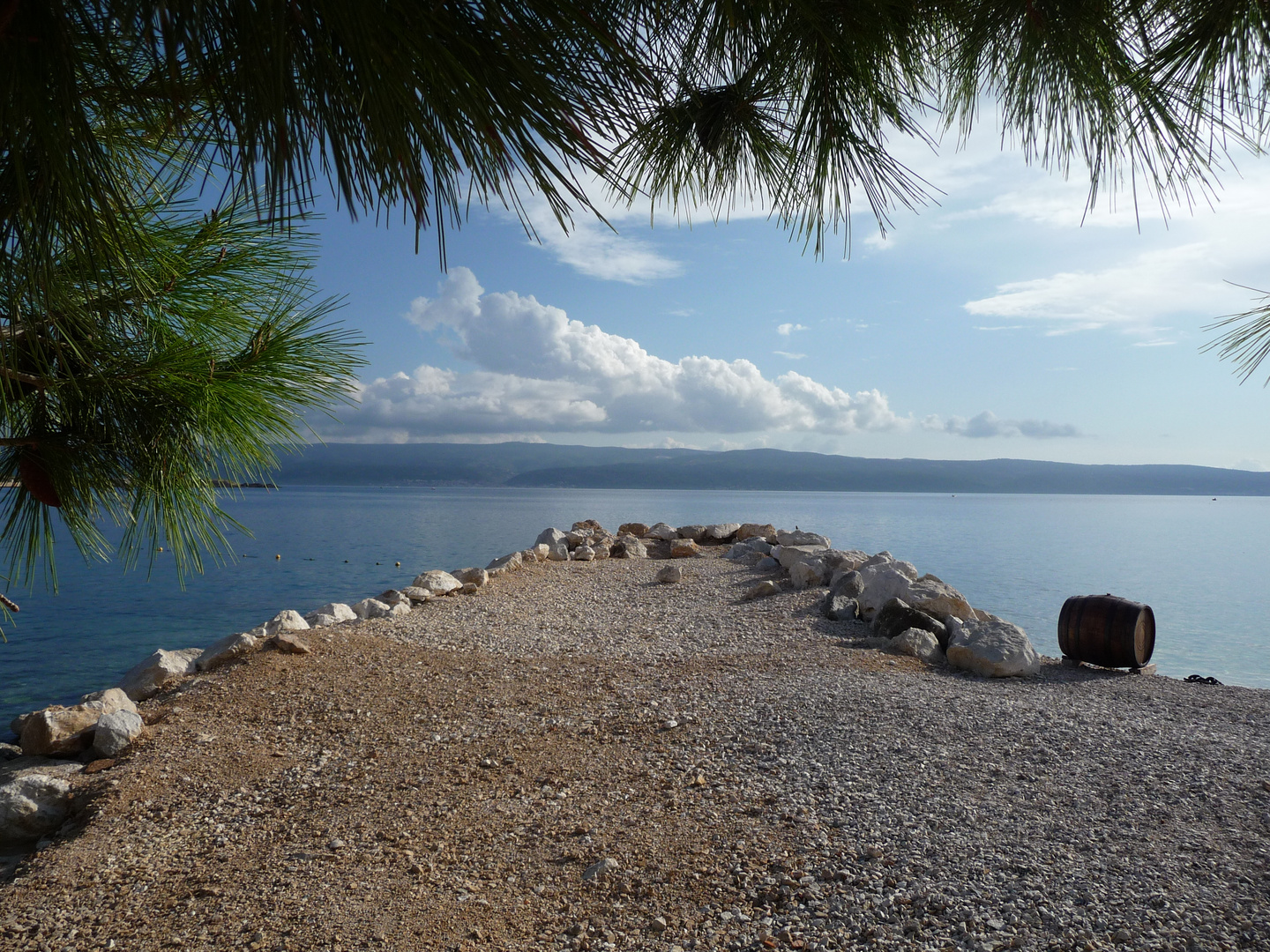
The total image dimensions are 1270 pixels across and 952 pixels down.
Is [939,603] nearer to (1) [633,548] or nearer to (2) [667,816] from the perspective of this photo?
(2) [667,816]

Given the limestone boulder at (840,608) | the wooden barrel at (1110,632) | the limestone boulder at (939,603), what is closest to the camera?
the wooden barrel at (1110,632)

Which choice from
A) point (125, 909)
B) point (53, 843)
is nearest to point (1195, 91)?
point (125, 909)

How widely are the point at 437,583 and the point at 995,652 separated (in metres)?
5.50

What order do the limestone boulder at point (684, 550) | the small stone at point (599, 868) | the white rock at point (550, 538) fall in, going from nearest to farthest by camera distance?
the small stone at point (599, 868) < the white rock at point (550, 538) < the limestone boulder at point (684, 550)

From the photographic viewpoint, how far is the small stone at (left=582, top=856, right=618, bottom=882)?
99.7 inches

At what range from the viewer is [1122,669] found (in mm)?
5770

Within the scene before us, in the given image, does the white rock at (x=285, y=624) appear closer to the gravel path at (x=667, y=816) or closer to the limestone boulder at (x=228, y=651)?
the limestone boulder at (x=228, y=651)

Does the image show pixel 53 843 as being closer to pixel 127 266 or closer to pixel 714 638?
pixel 127 266

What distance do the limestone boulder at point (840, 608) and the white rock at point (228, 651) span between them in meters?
4.88

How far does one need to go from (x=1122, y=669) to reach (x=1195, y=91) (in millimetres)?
4841

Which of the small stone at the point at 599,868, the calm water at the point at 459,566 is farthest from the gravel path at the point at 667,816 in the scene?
the calm water at the point at 459,566

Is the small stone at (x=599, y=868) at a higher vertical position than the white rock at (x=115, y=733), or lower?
higher

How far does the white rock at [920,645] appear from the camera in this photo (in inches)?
219

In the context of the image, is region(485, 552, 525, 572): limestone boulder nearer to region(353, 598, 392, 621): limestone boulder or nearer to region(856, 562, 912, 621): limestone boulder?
region(353, 598, 392, 621): limestone boulder
